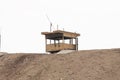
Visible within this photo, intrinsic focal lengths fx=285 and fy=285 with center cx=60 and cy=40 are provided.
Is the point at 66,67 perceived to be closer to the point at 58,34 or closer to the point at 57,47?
the point at 57,47

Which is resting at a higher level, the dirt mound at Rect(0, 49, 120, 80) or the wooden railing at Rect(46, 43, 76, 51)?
the wooden railing at Rect(46, 43, 76, 51)

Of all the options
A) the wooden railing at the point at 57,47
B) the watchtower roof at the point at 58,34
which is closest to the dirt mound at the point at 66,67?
the wooden railing at the point at 57,47

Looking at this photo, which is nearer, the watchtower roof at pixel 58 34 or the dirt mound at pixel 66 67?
the dirt mound at pixel 66 67

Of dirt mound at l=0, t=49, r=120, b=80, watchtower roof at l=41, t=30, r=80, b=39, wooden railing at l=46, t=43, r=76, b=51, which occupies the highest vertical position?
watchtower roof at l=41, t=30, r=80, b=39

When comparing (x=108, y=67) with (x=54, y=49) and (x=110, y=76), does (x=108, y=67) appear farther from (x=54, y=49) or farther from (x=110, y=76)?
(x=54, y=49)

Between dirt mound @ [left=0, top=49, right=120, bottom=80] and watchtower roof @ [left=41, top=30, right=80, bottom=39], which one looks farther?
watchtower roof @ [left=41, top=30, right=80, bottom=39]

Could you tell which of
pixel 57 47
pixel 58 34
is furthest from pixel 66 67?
pixel 58 34

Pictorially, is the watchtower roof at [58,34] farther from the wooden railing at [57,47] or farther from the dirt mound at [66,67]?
the dirt mound at [66,67]

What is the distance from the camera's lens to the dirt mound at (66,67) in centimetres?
1880

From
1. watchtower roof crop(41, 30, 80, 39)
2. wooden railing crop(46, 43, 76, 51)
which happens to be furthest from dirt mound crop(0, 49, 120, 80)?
watchtower roof crop(41, 30, 80, 39)

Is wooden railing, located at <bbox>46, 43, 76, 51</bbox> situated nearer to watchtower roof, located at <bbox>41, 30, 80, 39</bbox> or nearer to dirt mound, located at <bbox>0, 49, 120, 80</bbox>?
watchtower roof, located at <bbox>41, 30, 80, 39</bbox>

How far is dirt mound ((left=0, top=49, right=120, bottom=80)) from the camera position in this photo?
740 inches

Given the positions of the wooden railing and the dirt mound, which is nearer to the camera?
the dirt mound

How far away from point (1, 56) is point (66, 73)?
34.6 feet
